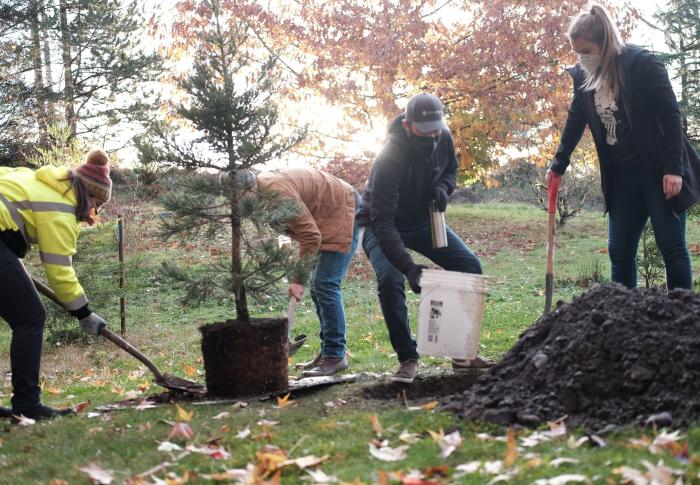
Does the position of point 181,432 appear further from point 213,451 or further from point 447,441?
point 447,441

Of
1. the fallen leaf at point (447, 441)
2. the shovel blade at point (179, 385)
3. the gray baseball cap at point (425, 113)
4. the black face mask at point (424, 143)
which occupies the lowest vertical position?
the shovel blade at point (179, 385)

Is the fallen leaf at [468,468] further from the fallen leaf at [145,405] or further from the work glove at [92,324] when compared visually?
the work glove at [92,324]

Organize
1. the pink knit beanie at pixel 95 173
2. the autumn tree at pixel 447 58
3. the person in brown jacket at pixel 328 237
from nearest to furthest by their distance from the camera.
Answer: the pink knit beanie at pixel 95 173, the person in brown jacket at pixel 328 237, the autumn tree at pixel 447 58

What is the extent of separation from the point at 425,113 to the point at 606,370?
1.78m

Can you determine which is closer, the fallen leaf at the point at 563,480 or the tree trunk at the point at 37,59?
the fallen leaf at the point at 563,480

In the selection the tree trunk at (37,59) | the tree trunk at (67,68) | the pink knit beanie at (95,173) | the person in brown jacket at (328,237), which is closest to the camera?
the pink knit beanie at (95,173)

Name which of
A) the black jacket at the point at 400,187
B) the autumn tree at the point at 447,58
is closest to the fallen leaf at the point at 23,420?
the black jacket at the point at 400,187

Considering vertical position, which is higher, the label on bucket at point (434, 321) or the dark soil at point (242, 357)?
the label on bucket at point (434, 321)

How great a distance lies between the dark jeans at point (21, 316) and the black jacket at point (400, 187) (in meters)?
2.01

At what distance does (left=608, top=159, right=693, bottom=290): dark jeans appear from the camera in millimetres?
4230

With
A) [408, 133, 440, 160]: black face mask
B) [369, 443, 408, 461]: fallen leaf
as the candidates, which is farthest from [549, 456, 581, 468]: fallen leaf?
[408, 133, 440, 160]: black face mask

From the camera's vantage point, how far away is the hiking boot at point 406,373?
4637 mm

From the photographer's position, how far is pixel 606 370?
3455mm

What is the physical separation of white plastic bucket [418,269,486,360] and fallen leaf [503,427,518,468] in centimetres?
130
